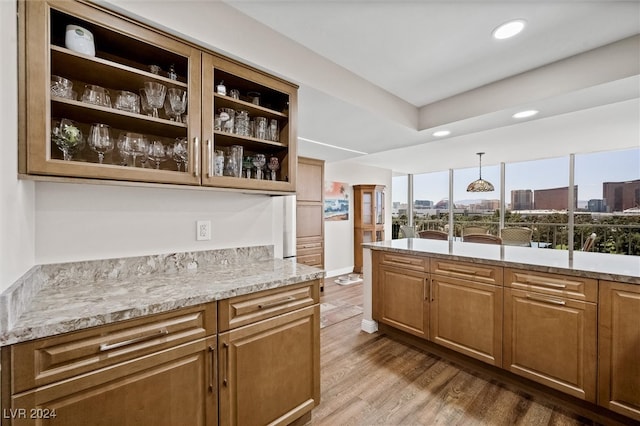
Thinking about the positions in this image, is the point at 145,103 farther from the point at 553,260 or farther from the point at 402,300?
the point at 553,260

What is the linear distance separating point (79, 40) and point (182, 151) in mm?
604

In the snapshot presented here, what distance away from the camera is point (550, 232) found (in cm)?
577

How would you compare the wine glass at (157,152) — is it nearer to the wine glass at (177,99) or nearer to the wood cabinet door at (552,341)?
the wine glass at (177,99)

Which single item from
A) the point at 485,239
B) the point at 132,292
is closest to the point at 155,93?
the point at 132,292

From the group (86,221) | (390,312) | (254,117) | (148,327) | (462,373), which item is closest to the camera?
(148,327)

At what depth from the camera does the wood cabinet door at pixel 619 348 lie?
4.95 ft

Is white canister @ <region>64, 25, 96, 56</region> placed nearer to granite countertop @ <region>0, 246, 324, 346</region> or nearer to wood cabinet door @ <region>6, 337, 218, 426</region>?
granite countertop @ <region>0, 246, 324, 346</region>

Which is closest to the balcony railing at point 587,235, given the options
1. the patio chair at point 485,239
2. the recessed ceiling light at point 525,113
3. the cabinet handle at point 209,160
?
the patio chair at point 485,239

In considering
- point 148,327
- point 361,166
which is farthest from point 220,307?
point 361,166

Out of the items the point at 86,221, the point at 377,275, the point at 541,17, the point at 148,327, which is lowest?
the point at 377,275

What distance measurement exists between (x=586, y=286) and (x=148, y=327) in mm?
2359

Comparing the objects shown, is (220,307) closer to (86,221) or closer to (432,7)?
(86,221)

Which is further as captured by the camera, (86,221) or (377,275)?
(377,275)

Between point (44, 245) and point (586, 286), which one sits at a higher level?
point (44, 245)
